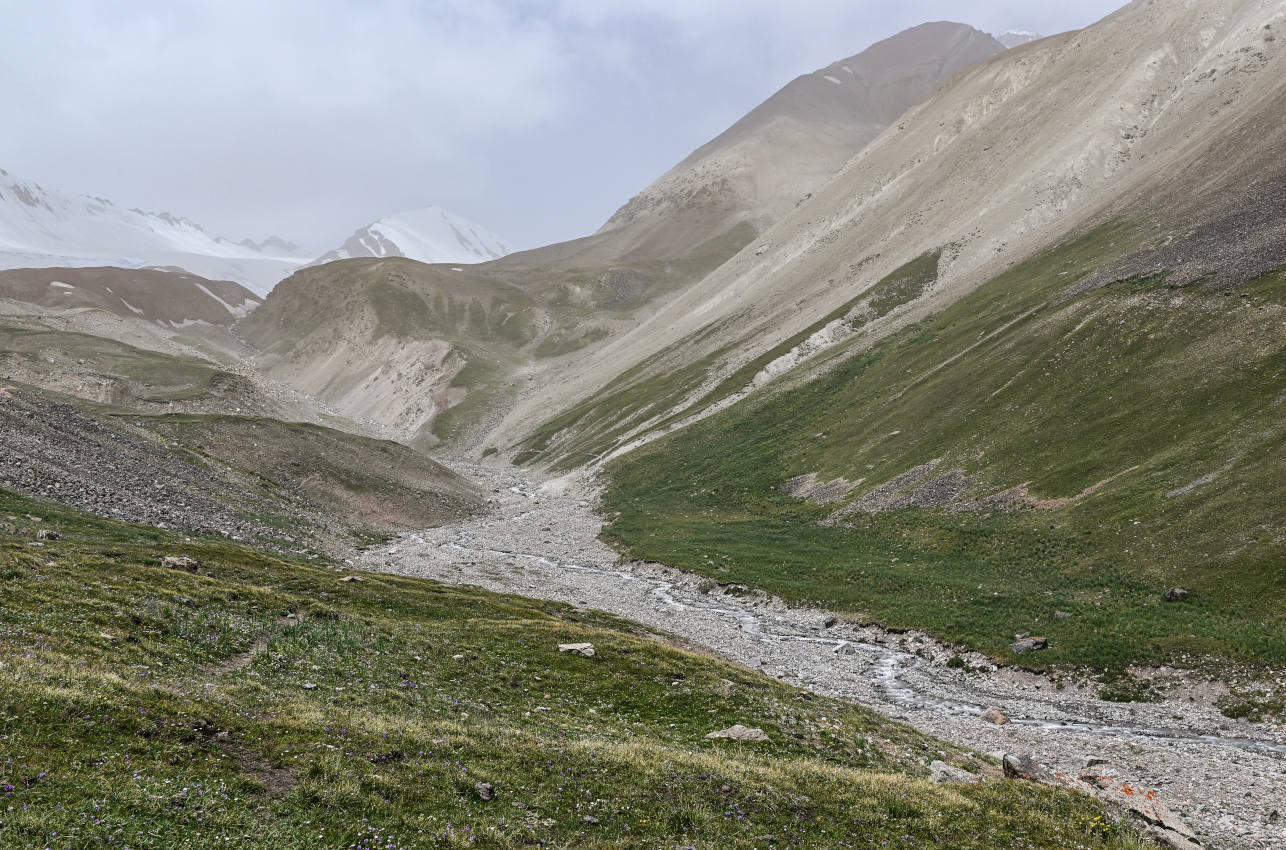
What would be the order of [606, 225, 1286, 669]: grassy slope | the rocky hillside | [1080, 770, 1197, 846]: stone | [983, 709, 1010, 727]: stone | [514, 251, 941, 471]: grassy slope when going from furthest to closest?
1. [514, 251, 941, 471]: grassy slope
2. the rocky hillside
3. [606, 225, 1286, 669]: grassy slope
4. [983, 709, 1010, 727]: stone
5. [1080, 770, 1197, 846]: stone

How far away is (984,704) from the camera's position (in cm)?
3572

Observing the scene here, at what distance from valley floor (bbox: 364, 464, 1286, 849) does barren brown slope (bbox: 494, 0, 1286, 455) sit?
5496cm

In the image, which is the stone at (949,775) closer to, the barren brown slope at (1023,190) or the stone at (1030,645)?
the stone at (1030,645)

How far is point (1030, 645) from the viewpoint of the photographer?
40000mm

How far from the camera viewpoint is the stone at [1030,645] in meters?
39.8

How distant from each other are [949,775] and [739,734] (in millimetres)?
6750

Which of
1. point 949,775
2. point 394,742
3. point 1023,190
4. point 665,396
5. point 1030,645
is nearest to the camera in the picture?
point 394,742

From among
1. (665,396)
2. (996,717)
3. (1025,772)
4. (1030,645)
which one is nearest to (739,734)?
(1025,772)

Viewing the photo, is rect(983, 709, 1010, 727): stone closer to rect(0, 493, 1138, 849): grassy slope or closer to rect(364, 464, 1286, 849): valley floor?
rect(364, 464, 1286, 849): valley floor

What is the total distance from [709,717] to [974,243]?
122 metres

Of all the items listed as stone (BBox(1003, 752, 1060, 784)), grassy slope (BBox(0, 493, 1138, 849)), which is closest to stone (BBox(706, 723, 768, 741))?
grassy slope (BBox(0, 493, 1138, 849))

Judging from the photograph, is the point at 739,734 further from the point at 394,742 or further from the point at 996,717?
the point at 996,717

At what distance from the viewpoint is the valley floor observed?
25.1 meters

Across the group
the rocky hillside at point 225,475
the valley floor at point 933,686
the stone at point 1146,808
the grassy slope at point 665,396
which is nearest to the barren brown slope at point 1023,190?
the grassy slope at point 665,396
